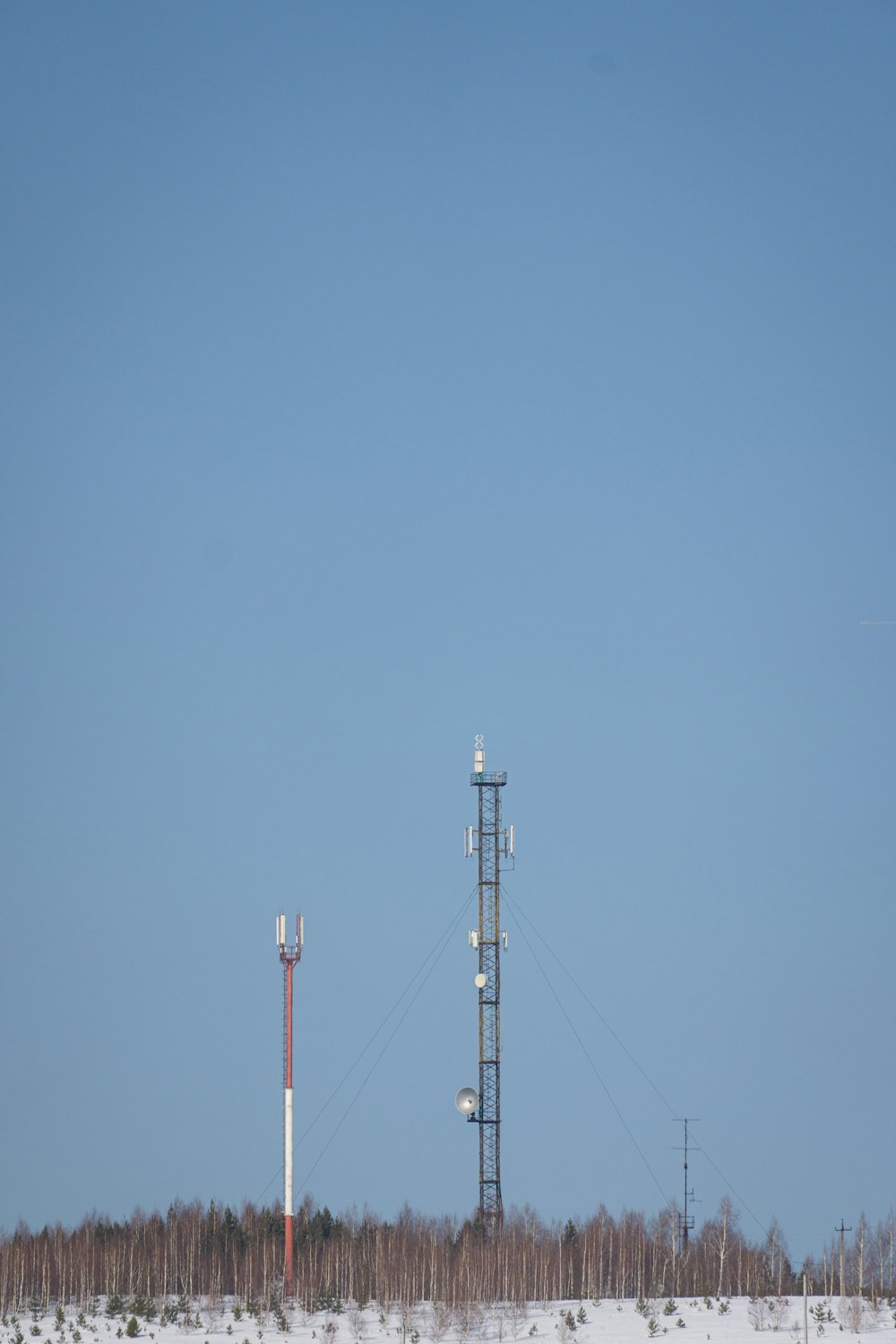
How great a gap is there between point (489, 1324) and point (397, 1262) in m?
19.0

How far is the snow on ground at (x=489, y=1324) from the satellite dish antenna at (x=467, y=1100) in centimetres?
1050

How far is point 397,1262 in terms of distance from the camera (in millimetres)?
106625

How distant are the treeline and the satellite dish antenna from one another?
21.8 feet

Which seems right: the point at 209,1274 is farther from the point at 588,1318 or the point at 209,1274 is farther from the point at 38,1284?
the point at 588,1318

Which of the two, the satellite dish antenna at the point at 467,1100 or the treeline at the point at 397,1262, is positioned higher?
the satellite dish antenna at the point at 467,1100

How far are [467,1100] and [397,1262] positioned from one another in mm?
10170

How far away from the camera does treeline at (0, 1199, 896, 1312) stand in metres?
101

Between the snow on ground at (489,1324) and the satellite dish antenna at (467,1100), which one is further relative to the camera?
the satellite dish antenna at (467,1100)

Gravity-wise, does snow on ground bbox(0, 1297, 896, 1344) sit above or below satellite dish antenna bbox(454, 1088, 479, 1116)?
below

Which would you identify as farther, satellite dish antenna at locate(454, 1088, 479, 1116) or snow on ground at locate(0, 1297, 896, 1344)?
satellite dish antenna at locate(454, 1088, 479, 1116)

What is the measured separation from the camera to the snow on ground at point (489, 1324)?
83000mm

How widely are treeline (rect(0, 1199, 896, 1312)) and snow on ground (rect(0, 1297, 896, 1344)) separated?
2560 mm

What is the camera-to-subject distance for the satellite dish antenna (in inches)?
4035

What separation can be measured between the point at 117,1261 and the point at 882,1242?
1664 inches
